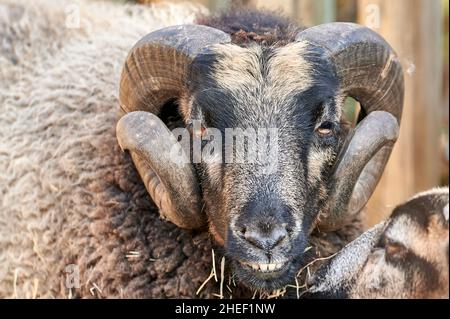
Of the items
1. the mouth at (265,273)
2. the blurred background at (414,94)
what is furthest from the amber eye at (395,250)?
the blurred background at (414,94)

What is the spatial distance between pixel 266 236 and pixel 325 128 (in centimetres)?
99

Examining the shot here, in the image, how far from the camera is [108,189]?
5797 millimetres

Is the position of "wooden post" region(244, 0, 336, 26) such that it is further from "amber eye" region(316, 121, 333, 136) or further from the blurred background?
"amber eye" region(316, 121, 333, 136)

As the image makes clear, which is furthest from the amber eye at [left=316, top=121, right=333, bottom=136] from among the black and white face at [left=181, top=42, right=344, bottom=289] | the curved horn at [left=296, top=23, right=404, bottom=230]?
the curved horn at [left=296, top=23, right=404, bottom=230]

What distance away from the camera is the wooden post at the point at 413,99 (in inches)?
350

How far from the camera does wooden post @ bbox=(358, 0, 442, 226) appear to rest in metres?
8.89

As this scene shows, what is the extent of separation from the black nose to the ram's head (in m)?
0.04

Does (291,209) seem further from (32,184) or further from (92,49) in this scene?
(92,49)

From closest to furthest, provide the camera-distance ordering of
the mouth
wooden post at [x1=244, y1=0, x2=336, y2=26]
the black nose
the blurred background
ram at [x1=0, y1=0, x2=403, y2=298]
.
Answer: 1. the black nose
2. the mouth
3. ram at [x1=0, y1=0, x2=403, y2=298]
4. the blurred background
5. wooden post at [x1=244, y1=0, x2=336, y2=26]

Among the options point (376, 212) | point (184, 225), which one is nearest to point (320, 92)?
point (184, 225)

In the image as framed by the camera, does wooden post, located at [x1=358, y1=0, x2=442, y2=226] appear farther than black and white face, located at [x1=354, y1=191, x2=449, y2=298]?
Yes

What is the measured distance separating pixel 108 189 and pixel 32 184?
2.11 feet

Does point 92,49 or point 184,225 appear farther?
point 92,49

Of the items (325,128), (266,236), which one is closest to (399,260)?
(325,128)
